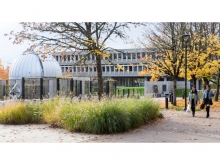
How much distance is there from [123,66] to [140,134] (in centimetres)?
218

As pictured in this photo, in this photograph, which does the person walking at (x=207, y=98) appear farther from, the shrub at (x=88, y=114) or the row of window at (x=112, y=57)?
the row of window at (x=112, y=57)

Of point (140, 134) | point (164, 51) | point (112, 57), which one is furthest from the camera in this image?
point (164, 51)

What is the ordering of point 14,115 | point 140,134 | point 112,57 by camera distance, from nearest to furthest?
point 140,134
point 14,115
point 112,57

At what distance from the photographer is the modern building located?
10711mm

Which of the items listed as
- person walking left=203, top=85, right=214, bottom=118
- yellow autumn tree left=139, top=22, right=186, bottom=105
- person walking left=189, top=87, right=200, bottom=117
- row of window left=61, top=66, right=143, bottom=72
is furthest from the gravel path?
row of window left=61, top=66, right=143, bottom=72

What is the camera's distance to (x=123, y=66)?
10.7 metres

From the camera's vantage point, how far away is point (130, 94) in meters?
10.7

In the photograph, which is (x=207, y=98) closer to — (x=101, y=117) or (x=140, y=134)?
(x=140, y=134)

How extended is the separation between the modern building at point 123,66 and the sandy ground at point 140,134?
43.7 inches

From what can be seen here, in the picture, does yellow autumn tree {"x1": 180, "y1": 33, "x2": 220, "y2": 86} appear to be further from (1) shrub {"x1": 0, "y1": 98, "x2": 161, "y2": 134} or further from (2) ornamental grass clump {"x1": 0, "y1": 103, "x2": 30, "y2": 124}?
(2) ornamental grass clump {"x1": 0, "y1": 103, "x2": 30, "y2": 124}

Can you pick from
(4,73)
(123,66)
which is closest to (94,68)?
(123,66)

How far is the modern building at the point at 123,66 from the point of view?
422 inches

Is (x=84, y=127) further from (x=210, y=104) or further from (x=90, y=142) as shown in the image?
(x=210, y=104)
